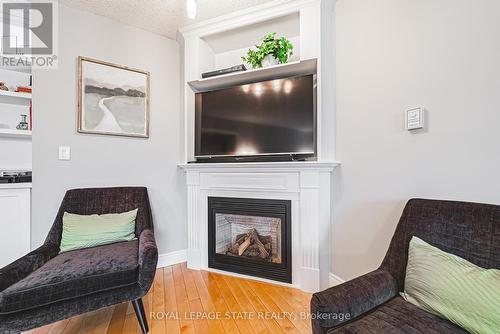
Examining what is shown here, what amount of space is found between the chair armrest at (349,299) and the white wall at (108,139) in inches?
79.8

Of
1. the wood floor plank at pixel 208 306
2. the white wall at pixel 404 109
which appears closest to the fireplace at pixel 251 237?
the wood floor plank at pixel 208 306

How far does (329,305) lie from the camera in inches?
37.7

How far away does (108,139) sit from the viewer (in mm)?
2305

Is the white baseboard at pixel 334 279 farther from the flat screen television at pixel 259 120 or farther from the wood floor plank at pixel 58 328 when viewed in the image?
the wood floor plank at pixel 58 328

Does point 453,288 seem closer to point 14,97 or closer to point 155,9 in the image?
point 155,9

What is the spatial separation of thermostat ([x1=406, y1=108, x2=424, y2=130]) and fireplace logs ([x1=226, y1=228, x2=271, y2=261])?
1505 mm

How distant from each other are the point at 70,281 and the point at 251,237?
1.48 metres

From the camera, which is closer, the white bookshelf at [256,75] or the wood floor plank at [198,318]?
the wood floor plank at [198,318]

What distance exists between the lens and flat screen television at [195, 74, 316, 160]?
2.06 m

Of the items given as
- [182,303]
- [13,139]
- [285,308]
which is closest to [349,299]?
[285,308]

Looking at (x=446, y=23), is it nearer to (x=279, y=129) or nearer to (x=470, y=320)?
(x=279, y=129)

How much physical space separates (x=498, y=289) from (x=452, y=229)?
0.32 meters

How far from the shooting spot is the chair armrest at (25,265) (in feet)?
4.25

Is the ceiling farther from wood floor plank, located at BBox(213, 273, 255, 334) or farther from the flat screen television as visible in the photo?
wood floor plank, located at BBox(213, 273, 255, 334)
